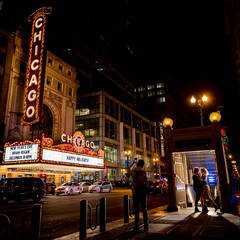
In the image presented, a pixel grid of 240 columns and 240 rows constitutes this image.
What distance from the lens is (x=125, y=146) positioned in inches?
2327

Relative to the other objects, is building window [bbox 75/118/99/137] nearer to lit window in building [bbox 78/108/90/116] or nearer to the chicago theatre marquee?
lit window in building [bbox 78/108/90/116]

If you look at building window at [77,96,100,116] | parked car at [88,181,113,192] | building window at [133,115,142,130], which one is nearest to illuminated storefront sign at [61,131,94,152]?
parked car at [88,181,113,192]

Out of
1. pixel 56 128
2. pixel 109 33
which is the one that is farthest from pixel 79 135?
pixel 109 33

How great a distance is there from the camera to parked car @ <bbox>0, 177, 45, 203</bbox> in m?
16.4

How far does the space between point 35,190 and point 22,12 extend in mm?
31245

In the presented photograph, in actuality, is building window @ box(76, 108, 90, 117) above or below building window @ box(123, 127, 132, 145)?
above

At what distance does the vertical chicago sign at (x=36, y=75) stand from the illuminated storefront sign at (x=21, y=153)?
299 centimetres

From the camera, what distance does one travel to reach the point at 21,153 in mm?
25484

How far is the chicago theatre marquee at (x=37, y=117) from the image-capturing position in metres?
25.7

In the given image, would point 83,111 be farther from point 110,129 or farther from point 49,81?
point 49,81

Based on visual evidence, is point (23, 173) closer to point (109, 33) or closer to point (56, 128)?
point (56, 128)

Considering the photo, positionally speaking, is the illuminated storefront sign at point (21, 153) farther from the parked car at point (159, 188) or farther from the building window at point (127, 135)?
the building window at point (127, 135)

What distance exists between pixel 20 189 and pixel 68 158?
11703 millimetres

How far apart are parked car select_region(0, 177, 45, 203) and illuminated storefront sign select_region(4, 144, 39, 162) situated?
22.2 ft
